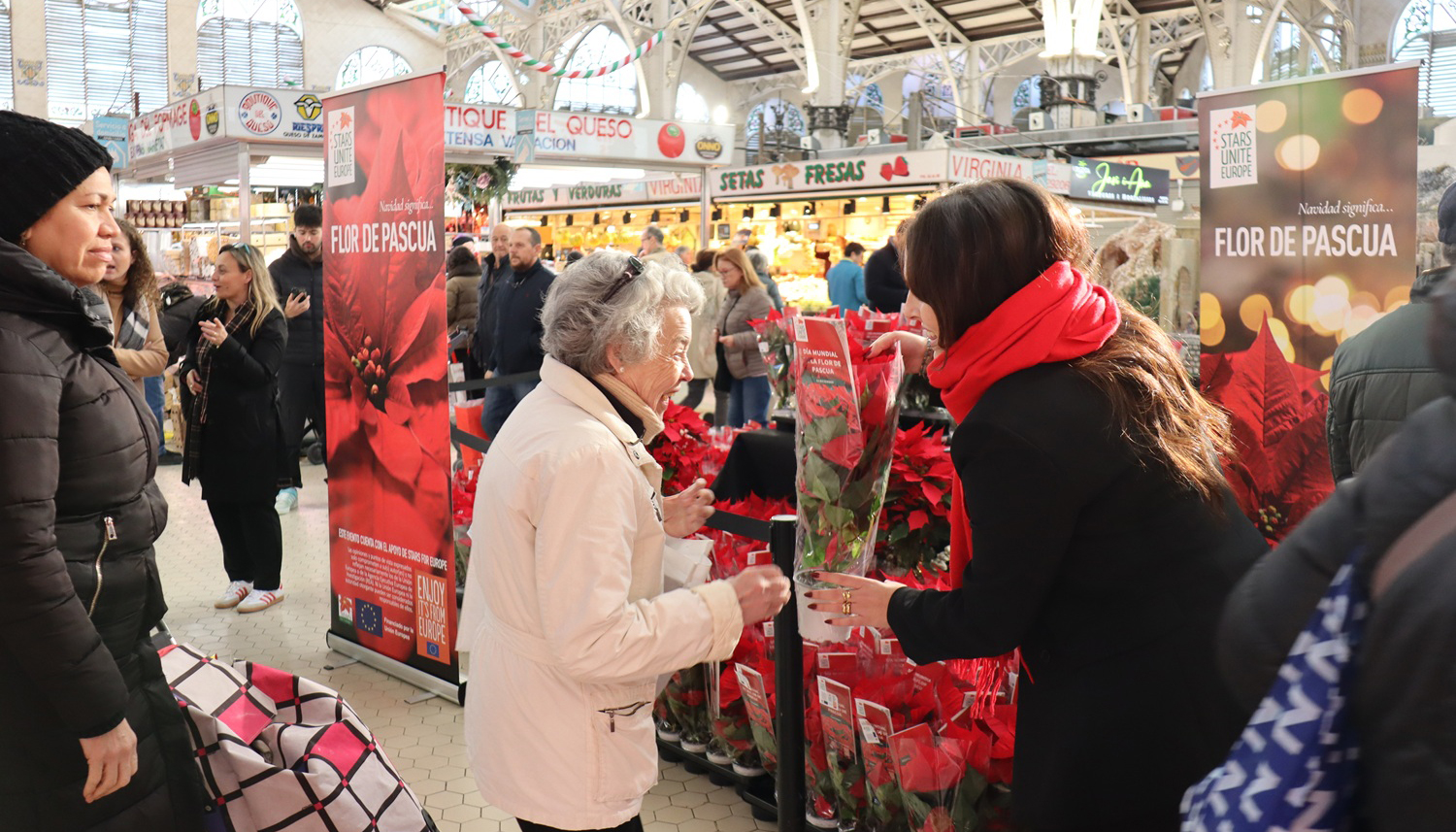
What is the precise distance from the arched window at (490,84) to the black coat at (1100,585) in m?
28.2

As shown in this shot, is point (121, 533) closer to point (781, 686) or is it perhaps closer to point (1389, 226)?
point (781, 686)

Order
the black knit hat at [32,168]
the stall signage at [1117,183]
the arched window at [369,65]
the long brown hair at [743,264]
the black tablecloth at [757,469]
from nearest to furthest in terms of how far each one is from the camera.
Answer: the black knit hat at [32,168] < the black tablecloth at [757,469] < the long brown hair at [743,264] < the stall signage at [1117,183] < the arched window at [369,65]

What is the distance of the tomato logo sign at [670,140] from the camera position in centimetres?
880

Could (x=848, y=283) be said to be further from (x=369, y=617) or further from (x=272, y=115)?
(x=369, y=617)

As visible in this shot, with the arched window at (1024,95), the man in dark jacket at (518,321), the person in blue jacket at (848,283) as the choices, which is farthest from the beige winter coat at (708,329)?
the arched window at (1024,95)

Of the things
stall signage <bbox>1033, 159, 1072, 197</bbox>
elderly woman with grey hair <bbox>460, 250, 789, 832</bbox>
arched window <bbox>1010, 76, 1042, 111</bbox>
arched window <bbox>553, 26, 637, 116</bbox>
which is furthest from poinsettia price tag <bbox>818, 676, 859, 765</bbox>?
arched window <bbox>1010, 76, 1042, 111</bbox>

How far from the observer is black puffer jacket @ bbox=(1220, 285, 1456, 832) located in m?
0.65

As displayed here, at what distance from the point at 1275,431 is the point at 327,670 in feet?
10.6

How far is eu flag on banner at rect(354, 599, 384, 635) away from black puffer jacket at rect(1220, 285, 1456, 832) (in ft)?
11.9

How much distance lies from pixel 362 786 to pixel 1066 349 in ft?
5.21

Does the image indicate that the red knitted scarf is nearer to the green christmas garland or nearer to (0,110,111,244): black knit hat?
(0,110,111,244): black knit hat

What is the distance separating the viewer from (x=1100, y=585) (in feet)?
4.53

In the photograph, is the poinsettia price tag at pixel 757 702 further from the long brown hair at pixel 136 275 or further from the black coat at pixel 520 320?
the black coat at pixel 520 320

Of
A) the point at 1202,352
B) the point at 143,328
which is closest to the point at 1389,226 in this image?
the point at 1202,352
